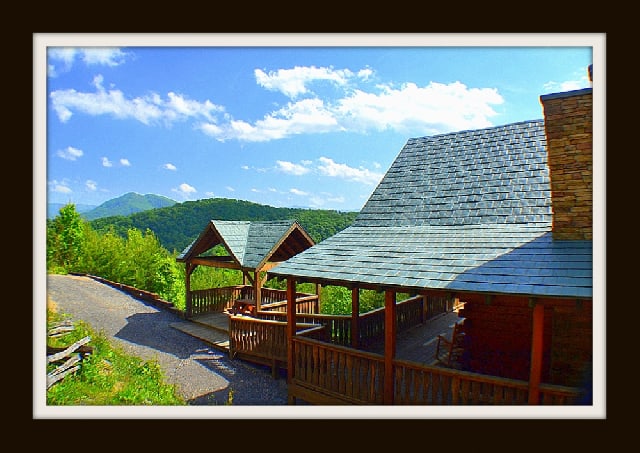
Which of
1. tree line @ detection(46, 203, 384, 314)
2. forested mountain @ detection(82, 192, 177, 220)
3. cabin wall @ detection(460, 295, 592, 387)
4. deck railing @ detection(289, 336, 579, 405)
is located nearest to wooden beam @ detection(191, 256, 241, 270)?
forested mountain @ detection(82, 192, 177, 220)

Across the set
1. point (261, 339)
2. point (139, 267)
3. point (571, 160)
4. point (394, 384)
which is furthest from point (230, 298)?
point (571, 160)

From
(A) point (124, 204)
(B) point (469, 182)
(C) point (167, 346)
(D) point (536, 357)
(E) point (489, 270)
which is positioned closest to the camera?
(D) point (536, 357)

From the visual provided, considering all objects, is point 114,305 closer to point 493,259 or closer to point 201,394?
point 201,394

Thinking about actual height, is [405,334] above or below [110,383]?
above

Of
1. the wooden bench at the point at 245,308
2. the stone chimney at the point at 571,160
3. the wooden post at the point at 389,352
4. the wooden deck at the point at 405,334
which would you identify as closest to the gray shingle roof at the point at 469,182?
the stone chimney at the point at 571,160

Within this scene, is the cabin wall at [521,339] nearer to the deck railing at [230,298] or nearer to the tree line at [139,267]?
the deck railing at [230,298]

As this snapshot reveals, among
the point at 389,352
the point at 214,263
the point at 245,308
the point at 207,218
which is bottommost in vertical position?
the point at 245,308

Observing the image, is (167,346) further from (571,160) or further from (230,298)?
(571,160)

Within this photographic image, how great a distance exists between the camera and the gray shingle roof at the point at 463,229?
4.59 metres

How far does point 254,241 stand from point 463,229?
7.33 m

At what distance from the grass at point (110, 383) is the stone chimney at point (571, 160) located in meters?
7.04

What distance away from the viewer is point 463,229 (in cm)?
649

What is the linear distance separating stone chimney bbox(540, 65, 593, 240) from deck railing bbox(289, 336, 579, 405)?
2.16 meters
